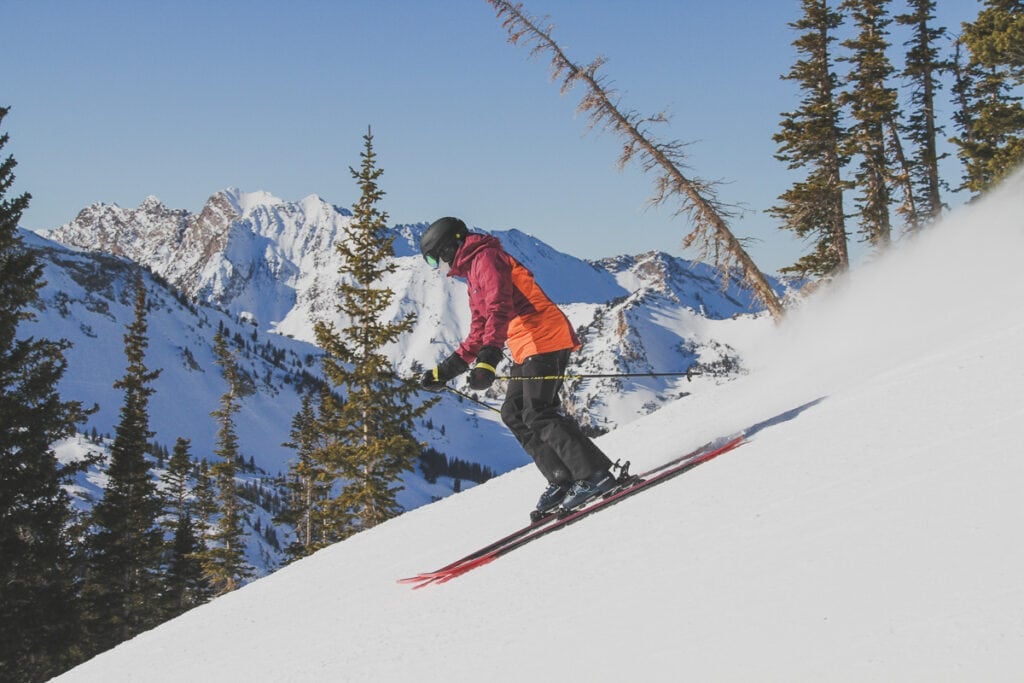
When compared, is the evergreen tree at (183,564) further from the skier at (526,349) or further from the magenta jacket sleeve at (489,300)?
the magenta jacket sleeve at (489,300)

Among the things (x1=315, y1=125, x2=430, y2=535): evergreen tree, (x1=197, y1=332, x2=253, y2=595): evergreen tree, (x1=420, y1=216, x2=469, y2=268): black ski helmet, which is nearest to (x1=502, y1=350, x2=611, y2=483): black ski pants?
(x1=420, y1=216, x2=469, y2=268): black ski helmet

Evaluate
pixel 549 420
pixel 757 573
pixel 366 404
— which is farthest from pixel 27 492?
pixel 757 573

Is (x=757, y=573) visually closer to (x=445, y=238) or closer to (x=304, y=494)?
(x=445, y=238)

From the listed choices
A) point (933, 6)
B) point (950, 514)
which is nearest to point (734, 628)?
point (950, 514)

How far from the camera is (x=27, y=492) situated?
1428 cm

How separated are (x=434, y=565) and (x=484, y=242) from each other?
3568 millimetres

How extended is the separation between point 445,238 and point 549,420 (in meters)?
1.92

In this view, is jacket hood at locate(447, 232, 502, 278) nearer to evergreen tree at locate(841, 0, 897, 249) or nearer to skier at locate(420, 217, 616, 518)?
skier at locate(420, 217, 616, 518)

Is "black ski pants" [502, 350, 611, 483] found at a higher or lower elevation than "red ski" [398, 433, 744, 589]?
higher

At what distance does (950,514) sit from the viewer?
13.2 ft

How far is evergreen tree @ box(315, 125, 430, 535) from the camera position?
69.7ft

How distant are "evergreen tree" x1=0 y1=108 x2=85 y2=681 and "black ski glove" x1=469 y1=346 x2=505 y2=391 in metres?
12.3

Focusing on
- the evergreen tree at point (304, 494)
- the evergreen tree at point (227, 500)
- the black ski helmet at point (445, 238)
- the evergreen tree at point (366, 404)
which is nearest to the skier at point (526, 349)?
the black ski helmet at point (445, 238)

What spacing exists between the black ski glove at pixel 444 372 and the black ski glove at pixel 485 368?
34 cm
